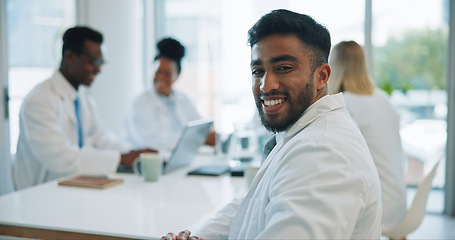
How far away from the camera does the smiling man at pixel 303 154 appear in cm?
88

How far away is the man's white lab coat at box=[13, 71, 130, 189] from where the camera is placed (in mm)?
2238

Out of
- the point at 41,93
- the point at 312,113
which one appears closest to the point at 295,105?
the point at 312,113

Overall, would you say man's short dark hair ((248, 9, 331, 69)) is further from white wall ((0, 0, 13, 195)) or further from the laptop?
white wall ((0, 0, 13, 195))

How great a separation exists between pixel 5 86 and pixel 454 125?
3.68 metres

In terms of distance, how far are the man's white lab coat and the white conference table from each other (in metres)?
0.23

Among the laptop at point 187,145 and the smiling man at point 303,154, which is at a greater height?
the smiling man at point 303,154

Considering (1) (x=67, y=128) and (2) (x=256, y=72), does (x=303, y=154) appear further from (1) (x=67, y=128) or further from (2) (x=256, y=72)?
(1) (x=67, y=128)

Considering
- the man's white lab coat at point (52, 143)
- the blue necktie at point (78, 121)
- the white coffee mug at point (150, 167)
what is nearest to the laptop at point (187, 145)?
the white coffee mug at point (150, 167)

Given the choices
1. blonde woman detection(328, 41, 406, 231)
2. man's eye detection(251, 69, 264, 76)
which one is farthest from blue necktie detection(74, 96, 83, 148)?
man's eye detection(251, 69, 264, 76)

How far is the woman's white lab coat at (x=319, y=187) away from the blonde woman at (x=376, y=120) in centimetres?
120

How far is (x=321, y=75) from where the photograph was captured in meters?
1.18

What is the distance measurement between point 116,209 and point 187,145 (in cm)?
79

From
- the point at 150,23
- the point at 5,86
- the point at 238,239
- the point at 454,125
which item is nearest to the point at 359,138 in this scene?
the point at 238,239

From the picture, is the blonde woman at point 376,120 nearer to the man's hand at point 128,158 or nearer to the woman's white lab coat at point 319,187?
the man's hand at point 128,158
